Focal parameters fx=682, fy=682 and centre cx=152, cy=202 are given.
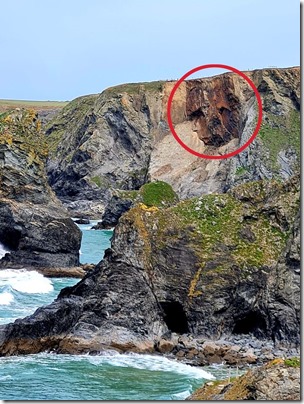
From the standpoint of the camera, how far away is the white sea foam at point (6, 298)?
39.1 metres

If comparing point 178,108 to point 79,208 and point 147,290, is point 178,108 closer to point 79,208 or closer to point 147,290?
point 79,208

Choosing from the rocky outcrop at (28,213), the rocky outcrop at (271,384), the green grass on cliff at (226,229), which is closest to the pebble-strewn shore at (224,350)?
the green grass on cliff at (226,229)

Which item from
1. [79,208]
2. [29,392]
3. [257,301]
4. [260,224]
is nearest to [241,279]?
[257,301]

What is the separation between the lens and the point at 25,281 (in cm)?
4597

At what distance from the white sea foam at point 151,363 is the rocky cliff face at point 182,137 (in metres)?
88.0

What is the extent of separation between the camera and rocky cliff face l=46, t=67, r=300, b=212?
4715 inches

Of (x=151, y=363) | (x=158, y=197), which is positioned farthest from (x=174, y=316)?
(x=158, y=197)

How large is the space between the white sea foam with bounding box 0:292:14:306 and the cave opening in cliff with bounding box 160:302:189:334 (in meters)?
12.4

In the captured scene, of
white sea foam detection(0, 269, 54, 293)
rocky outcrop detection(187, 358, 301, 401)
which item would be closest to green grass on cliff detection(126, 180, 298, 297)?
white sea foam detection(0, 269, 54, 293)

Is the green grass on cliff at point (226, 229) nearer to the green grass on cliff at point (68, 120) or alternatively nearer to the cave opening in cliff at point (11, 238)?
the cave opening in cliff at point (11, 238)

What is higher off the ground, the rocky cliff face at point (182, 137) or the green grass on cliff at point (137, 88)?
the green grass on cliff at point (137, 88)

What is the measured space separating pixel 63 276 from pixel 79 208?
6763cm

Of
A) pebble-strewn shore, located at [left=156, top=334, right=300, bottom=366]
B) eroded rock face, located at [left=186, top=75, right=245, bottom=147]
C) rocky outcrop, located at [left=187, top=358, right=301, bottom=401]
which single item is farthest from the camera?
eroded rock face, located at [left=186, top=75, right=245, bottom=147]

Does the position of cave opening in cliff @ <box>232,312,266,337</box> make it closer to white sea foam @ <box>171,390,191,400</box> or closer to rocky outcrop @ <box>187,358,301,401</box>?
white sea foam @ <box>171,390,191,400</box>
